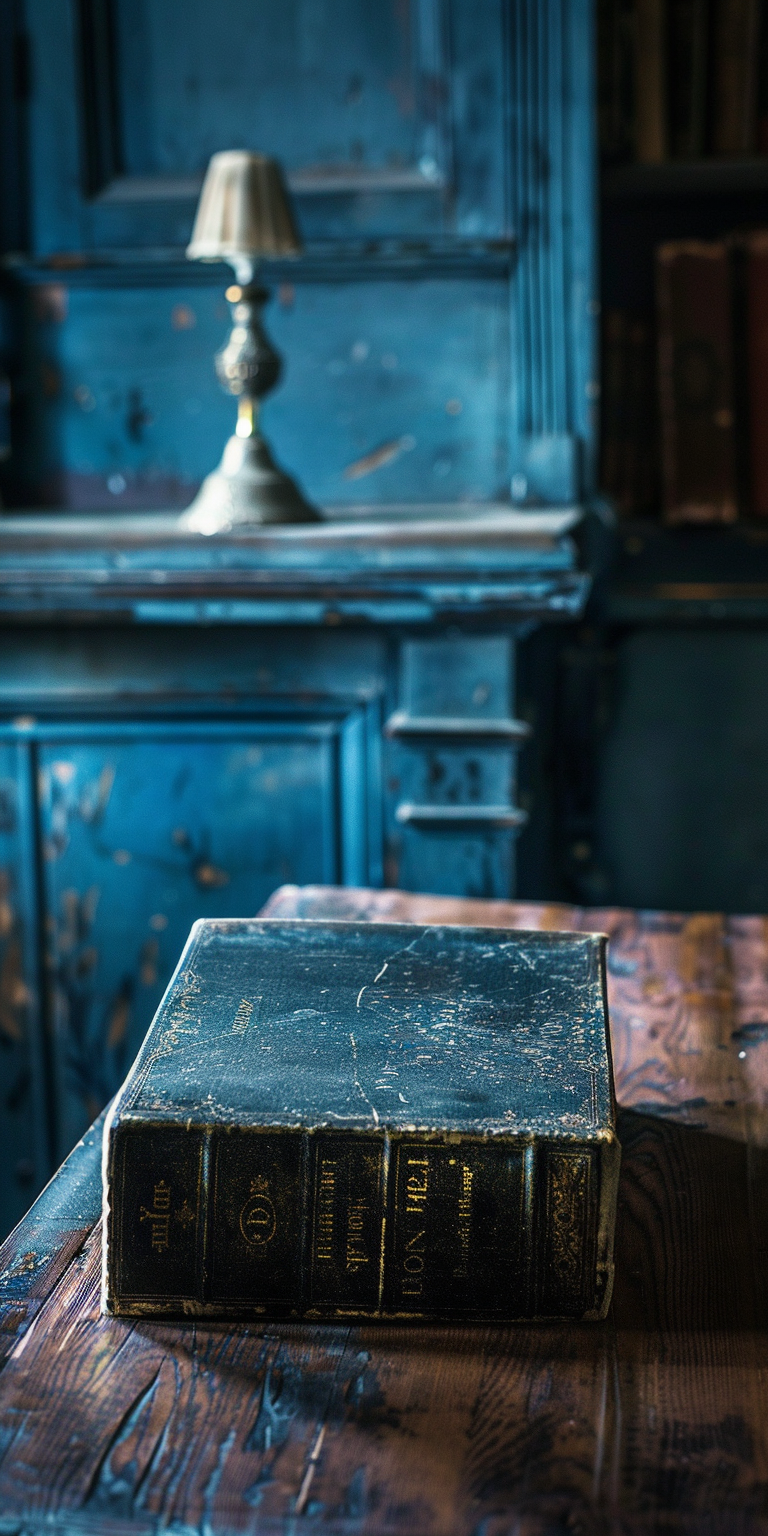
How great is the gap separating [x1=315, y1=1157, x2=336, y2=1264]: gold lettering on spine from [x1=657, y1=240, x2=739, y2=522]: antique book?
1.48 metres

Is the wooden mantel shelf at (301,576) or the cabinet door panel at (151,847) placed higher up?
the wooden mantel shelf at (301,576)

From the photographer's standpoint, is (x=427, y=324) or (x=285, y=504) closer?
(x=285, y=504)

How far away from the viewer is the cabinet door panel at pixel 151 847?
5.22 feet

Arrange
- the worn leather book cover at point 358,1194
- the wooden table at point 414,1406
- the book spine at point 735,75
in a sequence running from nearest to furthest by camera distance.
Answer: the wooden table at point 414,1406
the worn leather book cover at point 358,1194
the book spine at point 735,75

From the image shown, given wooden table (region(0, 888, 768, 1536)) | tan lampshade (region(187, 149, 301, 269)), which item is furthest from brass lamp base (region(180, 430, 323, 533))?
wooden table (region(0, 888, 768, 1536))

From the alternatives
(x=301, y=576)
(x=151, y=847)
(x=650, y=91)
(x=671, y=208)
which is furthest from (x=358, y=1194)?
(x=671, y=208)

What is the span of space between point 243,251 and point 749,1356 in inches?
47.7

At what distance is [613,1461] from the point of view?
0.56m

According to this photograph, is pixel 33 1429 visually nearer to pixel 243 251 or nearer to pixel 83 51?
pixel 243 251

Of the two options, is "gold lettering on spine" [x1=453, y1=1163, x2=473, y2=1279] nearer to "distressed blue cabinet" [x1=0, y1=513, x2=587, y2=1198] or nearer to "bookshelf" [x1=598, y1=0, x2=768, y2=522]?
"distressed blue cabinet" [x1=0, y1=513, x2=587, y2=1198]

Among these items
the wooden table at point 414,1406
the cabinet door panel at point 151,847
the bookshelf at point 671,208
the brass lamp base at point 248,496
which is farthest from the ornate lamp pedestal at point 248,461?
the wooden table at point 414,1406

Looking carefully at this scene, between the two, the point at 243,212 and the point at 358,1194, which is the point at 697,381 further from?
the point at 358,1194

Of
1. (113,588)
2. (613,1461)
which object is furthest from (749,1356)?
(113,588)

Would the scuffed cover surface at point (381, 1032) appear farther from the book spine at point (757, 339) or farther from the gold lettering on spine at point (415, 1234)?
the book spine at point (757, 339)
